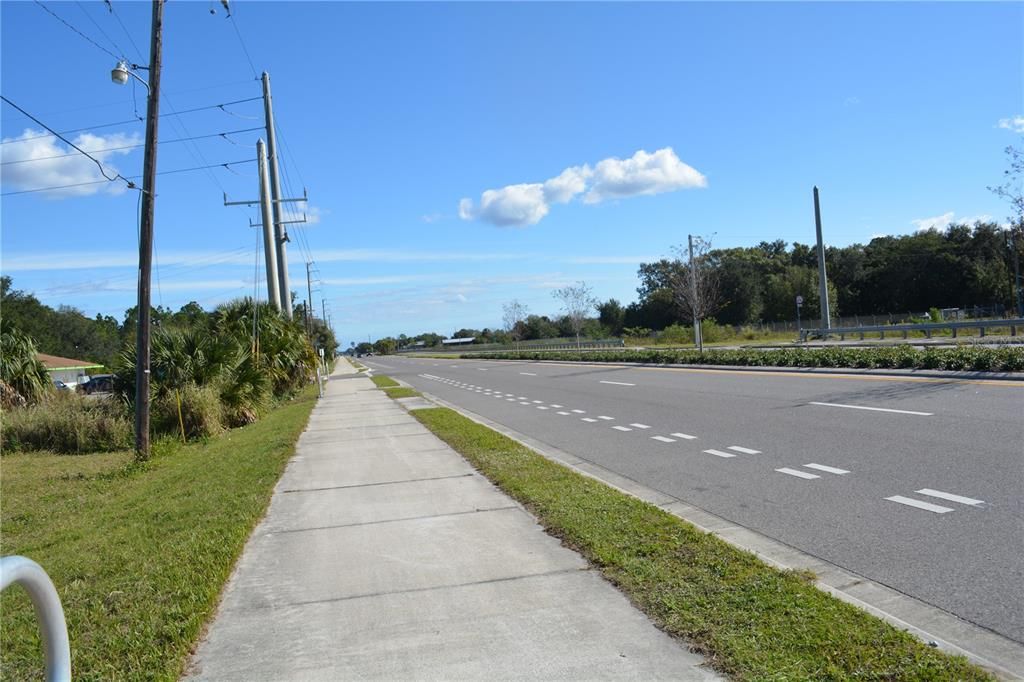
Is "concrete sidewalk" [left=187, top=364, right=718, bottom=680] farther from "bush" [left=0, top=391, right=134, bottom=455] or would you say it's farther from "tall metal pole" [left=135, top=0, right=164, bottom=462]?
"bush" [left=0, top=391, right=134, bottom=455]

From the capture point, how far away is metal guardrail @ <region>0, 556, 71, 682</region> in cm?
236

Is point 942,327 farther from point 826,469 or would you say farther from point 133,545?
point 133,545

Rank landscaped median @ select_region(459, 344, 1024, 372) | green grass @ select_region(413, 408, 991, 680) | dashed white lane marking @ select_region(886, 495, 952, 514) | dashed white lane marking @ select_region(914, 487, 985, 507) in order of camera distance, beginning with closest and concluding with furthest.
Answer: green grass @ select_region(413, 408, 991, 680), dashed white lane marking @ select_region(886, 495, 952, 514), dashed white lane marking @ select_region(914, 487, 985, 507), landscaped median @ select_region(459, 344, 1024, 372)

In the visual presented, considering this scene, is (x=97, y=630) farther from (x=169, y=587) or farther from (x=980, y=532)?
(x=980, y=532)

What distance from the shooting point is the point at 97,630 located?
15.1ft

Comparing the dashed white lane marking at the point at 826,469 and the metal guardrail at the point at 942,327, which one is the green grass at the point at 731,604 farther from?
the metal guardrail at the point at 942,327

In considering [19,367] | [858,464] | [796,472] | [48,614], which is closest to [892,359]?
[858,464]

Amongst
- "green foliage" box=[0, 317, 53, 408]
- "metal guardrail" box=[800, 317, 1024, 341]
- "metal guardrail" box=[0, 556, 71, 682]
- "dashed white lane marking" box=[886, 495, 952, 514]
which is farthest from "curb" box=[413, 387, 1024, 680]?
"metal guardrail" box=[800, 317, 1024, 341]

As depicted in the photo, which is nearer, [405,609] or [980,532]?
[405,609]

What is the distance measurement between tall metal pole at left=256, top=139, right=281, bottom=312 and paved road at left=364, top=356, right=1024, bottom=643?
18.6 m

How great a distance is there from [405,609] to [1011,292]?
242 feet

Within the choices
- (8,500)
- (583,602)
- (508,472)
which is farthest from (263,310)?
(583,602)

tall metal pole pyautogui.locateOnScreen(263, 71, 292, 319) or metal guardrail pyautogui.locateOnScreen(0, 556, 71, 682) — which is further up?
tall metal pole pyautogui.locateOnScreen(263, 71, 292, 319)

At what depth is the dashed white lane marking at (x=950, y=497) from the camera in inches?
254
